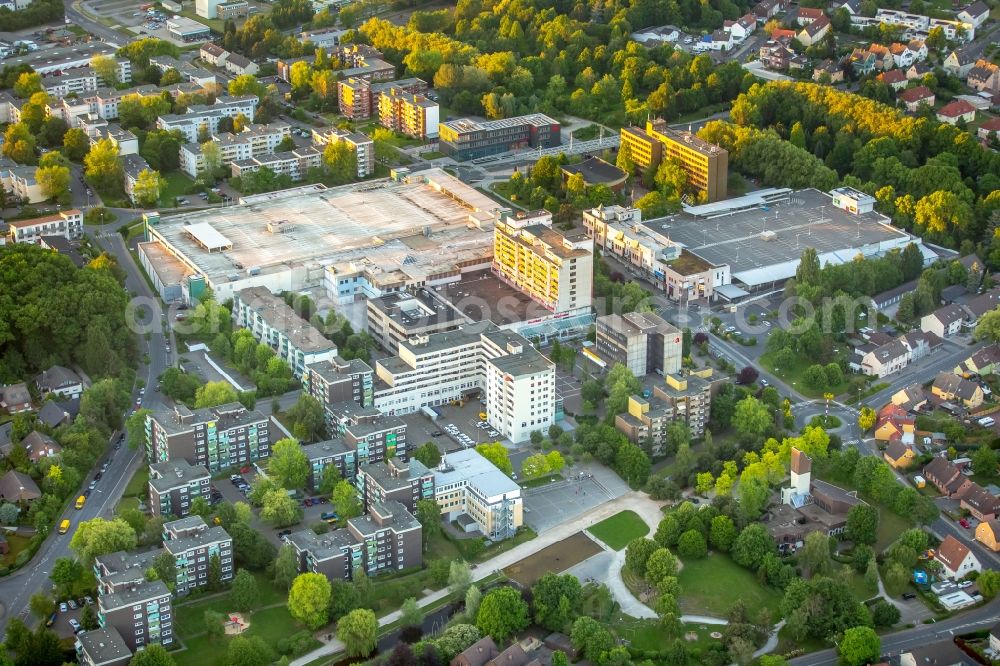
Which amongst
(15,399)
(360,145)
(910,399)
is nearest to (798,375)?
(910,399)

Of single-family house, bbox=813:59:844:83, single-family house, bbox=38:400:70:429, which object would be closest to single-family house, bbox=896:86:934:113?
single-family house, bbox=813:59:844:83

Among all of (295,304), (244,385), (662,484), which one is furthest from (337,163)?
(662,484)

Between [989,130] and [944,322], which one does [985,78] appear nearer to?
[989,130]

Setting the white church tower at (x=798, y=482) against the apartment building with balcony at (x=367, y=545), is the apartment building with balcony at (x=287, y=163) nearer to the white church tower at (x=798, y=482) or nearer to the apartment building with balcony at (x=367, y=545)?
the apartment building with balcony at (x=367, y=545)

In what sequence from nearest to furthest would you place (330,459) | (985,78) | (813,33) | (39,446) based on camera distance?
(330,459) < (39,446) < (985,78) < (813,33)

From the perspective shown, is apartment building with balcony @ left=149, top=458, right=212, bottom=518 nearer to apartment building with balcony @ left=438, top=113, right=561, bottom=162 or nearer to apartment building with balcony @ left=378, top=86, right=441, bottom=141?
apartment building with balcony @ left=438, top=113, right=561, bottom=162

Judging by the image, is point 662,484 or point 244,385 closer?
point 662,484

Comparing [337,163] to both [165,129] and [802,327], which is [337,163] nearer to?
[165,129]
